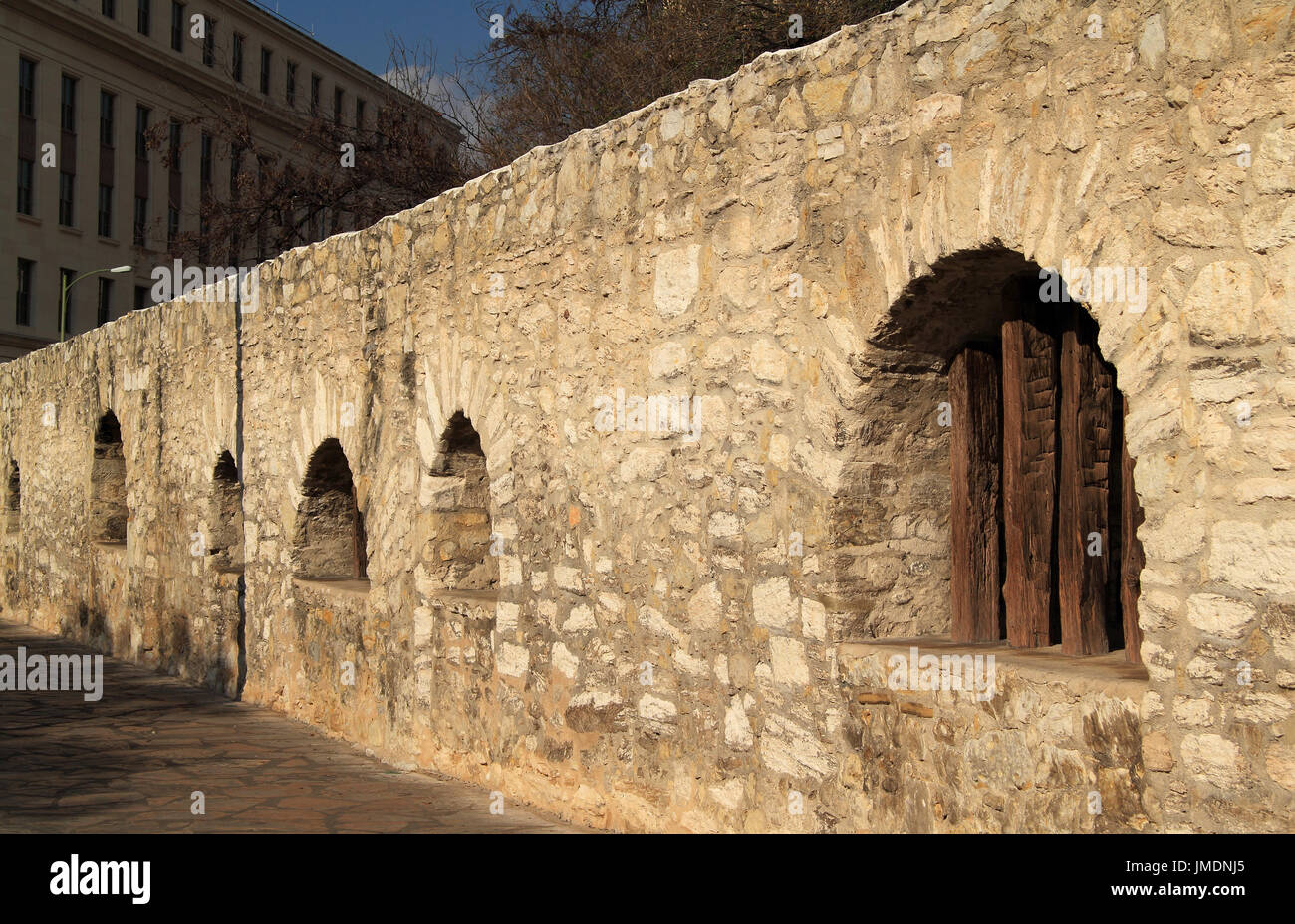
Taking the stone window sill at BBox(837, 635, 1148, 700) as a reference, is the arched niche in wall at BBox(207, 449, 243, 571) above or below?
above

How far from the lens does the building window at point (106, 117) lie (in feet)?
107

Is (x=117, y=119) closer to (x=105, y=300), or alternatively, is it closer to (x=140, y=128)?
(x=140, y=128)

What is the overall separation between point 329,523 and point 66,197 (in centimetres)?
2748

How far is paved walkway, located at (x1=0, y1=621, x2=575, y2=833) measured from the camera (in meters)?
5.53

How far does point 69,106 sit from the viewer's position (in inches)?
1245

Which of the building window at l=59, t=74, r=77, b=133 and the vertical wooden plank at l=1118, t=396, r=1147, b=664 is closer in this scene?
the vertical wooden plank at l=1118, t=396, r=1147, b=664

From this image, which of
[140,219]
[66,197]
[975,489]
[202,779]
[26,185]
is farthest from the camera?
[140,219]

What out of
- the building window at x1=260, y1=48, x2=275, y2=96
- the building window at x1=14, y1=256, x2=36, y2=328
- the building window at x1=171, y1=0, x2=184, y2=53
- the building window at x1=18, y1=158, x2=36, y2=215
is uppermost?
the building window at x1=171, y1=0, x2=184, y2=53

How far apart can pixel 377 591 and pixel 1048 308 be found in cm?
447

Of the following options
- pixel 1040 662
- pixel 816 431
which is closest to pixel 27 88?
pixel 816 431

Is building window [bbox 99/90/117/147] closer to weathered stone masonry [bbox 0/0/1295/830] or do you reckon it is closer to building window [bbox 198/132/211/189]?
building window [bbox 198/132/211/189]

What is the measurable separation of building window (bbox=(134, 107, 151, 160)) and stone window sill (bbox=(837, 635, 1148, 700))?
33.6m

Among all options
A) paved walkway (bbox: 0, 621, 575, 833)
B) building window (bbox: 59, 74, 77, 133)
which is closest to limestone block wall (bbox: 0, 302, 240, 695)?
paved walkway (bbox: 0, 621, 575, 833)

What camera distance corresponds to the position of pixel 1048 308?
393cm
